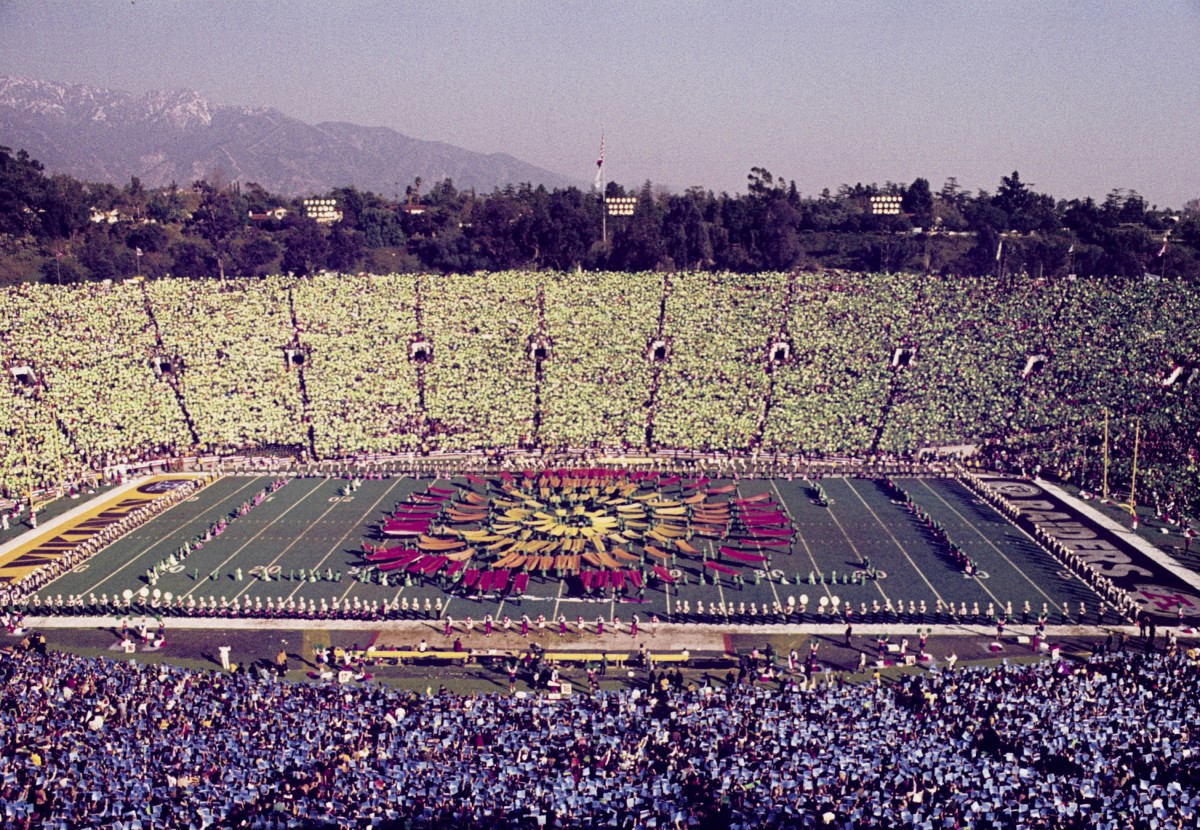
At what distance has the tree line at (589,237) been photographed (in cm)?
7944

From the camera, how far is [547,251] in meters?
81.3

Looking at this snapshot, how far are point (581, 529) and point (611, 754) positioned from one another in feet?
66.3

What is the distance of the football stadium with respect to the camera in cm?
2178

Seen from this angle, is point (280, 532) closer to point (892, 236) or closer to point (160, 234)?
point (160, 234)

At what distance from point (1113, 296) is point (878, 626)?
1510 inches

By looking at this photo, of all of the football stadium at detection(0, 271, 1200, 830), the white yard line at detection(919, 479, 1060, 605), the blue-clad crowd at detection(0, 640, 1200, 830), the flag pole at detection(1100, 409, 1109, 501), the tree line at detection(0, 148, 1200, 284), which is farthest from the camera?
the tree line at detection(0, 148, 1200, 284)

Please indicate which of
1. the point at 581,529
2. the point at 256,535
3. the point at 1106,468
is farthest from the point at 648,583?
the point at 1106,468

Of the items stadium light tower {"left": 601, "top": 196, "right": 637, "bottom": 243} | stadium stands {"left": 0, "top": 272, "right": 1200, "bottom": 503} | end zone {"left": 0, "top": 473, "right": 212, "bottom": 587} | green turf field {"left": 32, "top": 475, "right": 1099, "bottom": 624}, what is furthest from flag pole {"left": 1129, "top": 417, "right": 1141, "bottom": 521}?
stadium light tower {"left": 601, "top": 196, "right": 637, "bottom": 243}

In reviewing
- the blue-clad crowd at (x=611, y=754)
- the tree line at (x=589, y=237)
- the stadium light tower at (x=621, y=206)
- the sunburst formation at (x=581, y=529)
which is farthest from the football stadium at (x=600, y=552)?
the stadium light tower at (x=621, y=206)

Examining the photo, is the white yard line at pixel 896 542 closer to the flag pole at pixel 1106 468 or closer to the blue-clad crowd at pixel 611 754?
the blue-clad crowd at pixel 611 754

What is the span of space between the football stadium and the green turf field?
0.20 metres

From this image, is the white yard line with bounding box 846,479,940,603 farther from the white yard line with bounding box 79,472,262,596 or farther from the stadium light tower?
the stadium light tower

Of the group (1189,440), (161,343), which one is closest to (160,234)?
(161,343)

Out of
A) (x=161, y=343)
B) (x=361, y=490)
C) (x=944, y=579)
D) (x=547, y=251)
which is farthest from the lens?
(x=547, y=251)
